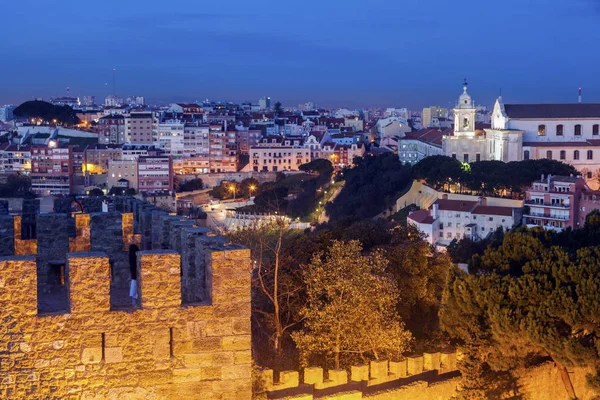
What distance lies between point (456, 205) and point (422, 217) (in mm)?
1774

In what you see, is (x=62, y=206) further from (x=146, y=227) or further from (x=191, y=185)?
(x=191, y=185)

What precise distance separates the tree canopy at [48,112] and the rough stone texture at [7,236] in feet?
300

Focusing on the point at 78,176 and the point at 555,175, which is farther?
the point at 78,176

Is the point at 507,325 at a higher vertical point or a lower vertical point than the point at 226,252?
lower

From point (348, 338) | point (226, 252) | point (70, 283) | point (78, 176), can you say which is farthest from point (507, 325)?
point (78, 176)

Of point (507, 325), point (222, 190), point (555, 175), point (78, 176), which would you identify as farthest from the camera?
point (78, 176)

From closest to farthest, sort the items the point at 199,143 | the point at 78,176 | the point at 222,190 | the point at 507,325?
the point at 507,325 < the point at 222,190 < the point at 78,176 < the point at 199,143

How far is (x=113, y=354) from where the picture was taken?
5.32 metres

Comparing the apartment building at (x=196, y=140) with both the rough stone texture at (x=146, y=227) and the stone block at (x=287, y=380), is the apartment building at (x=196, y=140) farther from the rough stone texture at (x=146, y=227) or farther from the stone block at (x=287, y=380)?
the stone block at (x=287, y=380)

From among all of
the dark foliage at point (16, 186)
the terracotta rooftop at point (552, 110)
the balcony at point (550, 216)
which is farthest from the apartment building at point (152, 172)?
the balcony at point (550, 216)

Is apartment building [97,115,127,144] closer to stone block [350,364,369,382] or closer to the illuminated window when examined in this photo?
the illuminated window

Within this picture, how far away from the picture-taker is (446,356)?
30.9ft

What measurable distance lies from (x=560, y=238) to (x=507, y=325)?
3.61 metres

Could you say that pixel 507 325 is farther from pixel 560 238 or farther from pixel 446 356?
pixel 560 238
